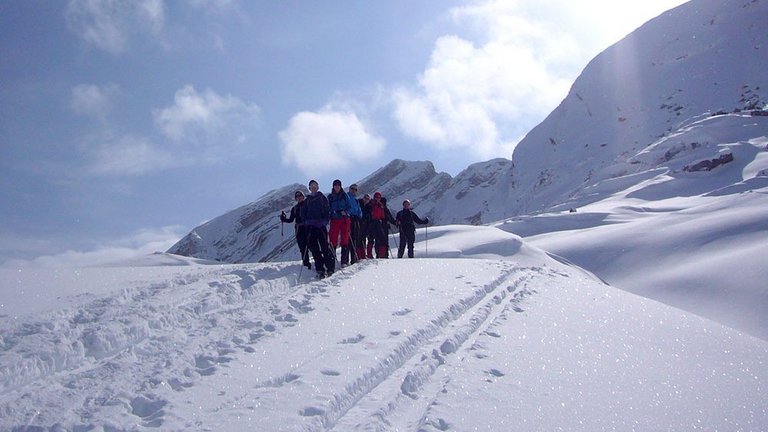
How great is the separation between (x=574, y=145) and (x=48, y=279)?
86716 millimetres

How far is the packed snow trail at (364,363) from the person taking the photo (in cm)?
394

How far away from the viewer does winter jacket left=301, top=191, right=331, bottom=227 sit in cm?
1011

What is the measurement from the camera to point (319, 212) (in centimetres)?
1012

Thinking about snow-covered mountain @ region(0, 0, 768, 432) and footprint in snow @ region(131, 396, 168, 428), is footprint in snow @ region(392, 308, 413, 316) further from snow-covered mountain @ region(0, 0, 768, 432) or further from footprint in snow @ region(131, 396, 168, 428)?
footprint in snow @ region(131, 396, 168, 428)

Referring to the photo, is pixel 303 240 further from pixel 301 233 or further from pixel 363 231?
pixel 363 231

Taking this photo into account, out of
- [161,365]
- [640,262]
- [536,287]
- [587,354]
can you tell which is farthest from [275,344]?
[640,262]

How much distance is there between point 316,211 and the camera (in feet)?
33.2

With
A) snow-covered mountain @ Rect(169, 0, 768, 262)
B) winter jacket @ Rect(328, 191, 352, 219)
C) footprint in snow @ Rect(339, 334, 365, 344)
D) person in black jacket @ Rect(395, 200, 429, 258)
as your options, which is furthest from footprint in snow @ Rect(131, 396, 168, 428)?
snow-covered mountain @ Rect(169, 0, 768, 262)

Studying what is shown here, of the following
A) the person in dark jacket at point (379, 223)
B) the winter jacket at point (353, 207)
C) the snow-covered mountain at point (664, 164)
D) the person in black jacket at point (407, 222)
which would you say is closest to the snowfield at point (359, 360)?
the winter jacket at point (353, 207)

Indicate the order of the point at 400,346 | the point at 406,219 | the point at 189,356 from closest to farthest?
1. the point at 189,356
2. the point at 400,346
3. the point at 406,219

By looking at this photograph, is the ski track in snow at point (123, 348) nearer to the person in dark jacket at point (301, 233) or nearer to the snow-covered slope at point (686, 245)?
the person in dark jacket at point (301, 233)

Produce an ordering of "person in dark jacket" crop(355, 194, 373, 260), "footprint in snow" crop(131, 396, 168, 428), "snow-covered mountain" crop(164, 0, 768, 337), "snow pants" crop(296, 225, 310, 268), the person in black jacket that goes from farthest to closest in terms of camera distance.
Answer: the person in black jacket
"snow-covered mountain" crop(164, 0, 768, 337)
"person in dark jacket" crop(355, 194, 373, 260)
"snow pants" crop(296, 225, 310, 268)
"footprint in snow" crop(131, 396, 168, 428)

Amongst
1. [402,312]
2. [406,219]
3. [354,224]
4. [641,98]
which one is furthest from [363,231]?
[641,98]

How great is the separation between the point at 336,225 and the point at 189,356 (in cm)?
642
